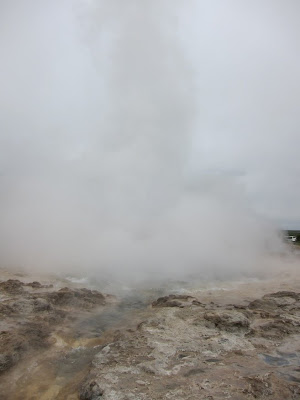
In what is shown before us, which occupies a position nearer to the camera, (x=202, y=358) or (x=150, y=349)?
(x=202, y=358)

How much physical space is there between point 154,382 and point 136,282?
6.70 meters

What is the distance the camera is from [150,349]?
542 cm

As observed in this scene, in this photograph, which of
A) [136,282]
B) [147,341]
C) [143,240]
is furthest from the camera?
[143,240]

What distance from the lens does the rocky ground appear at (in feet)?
13.9

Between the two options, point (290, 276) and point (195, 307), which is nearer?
point (195, 307)

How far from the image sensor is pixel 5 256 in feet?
46.3

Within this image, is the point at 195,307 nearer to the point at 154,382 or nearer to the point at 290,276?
the point at 154,382

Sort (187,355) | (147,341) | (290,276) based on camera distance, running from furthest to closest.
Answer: (290,276) < (147,341) < (187,355)

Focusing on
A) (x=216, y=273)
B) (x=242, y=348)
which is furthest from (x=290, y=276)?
(x=242, y=348)

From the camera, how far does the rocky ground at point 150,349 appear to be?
4.23 meters

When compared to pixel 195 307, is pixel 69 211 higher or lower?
higher

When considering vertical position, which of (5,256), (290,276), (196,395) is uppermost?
(5,256)

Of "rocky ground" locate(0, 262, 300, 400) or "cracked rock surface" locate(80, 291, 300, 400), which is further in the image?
"rocky ground" locate(0, 262, 300, 400)

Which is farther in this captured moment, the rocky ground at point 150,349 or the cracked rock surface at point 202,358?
the rocky ground at point 150,349
